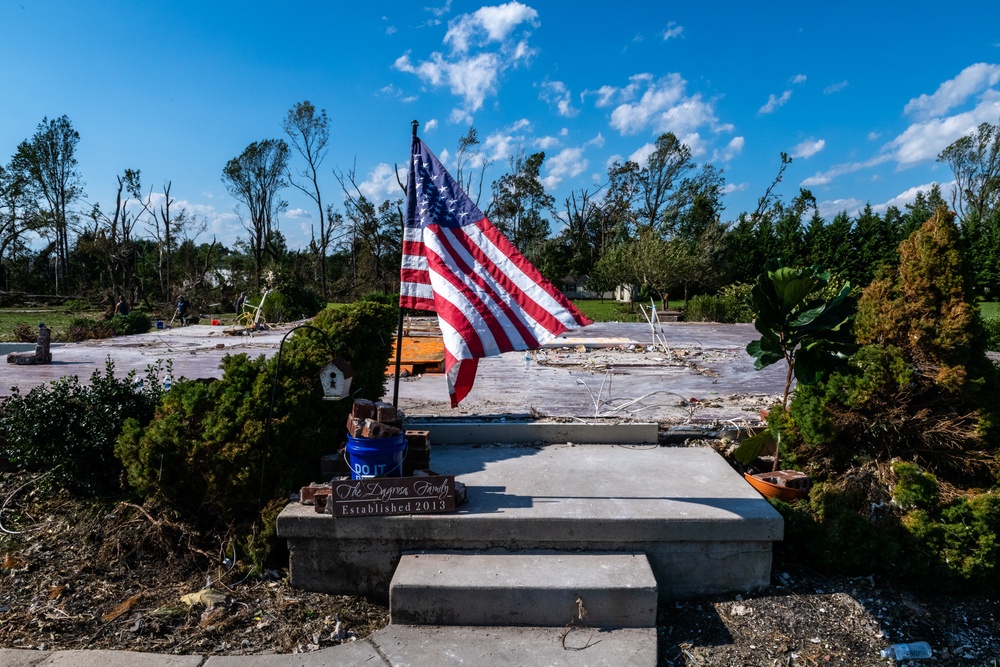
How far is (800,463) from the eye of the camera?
4.00 meters

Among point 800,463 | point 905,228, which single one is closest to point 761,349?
point 800,463

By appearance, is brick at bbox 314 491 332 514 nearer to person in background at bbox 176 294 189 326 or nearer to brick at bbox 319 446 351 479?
brick at bbox 319 446 351 479

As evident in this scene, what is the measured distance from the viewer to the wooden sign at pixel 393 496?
317 centimetres

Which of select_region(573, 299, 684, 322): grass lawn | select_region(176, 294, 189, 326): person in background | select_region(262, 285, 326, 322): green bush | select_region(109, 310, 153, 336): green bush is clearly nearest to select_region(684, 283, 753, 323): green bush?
select_region(573, 299, 684, 322): grass lawn

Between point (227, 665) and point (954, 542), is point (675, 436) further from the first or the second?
point (227, 665)

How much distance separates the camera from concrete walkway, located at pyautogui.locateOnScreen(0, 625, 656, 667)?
267cm

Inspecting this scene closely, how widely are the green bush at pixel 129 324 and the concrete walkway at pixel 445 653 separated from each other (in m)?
13.2

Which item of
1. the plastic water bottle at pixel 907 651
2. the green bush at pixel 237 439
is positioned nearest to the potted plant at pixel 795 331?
the plastic water bottle at pixel 907 651

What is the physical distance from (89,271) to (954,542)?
4610 centimetres

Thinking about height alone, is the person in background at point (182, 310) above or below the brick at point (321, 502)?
above

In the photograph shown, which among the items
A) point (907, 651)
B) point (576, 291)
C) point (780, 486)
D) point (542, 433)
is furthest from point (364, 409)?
point (576, 291)

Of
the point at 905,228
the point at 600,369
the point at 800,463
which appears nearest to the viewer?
the point at 800,463

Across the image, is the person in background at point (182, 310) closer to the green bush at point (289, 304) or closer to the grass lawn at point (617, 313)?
the green bush at point (289, 304)

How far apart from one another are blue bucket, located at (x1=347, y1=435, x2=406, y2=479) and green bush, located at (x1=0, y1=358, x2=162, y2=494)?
5.31 ft
